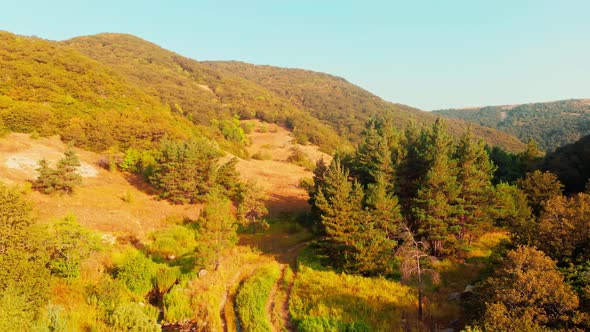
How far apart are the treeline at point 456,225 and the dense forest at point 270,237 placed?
5.2 inches

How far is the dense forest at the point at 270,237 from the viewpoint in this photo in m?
18.1

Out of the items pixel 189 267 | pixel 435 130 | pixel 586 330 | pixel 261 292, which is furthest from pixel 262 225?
pixel 586 330

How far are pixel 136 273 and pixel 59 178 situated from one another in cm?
1970

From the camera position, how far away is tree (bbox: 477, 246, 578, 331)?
13.5 metres

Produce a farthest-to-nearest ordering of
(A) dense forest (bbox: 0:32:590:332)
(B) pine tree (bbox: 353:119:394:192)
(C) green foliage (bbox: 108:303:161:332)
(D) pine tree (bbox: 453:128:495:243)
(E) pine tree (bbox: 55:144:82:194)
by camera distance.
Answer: (E) pine tree (bbox: 55:144:82:194) < (B) pine tree (bbox: 353:119:394:192) < (D) pine tree (bbox: 453:128:495:243) < (C) green foliage (bbox: 108:303:161:332) < (A) dense forest (bbox: 0:32:590:332)

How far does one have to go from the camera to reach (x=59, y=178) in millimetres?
36500

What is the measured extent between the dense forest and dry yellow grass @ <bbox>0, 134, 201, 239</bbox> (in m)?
0.26

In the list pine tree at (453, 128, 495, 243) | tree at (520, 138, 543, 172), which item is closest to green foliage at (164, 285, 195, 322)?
pine tree at (453, 128, 495, 243)

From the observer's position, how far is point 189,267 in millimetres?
29000

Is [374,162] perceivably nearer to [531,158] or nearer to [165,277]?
A: [165,277]

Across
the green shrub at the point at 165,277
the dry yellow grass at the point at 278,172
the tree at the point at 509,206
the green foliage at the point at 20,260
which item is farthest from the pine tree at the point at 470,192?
the green foliage at the point at 20,260

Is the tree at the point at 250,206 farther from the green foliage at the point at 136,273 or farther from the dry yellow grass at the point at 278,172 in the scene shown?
the green foliage at the point at 136,273

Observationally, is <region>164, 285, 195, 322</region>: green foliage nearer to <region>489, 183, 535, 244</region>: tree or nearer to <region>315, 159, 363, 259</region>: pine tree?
<region>315, 159, 363, 259</region>: pine tree

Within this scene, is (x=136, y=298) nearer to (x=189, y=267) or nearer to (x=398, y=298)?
(x=189, y=267)
